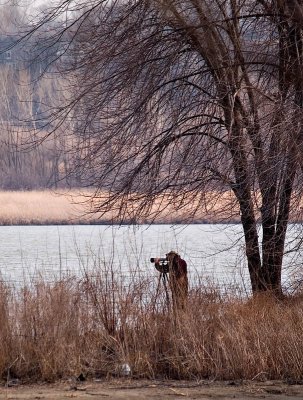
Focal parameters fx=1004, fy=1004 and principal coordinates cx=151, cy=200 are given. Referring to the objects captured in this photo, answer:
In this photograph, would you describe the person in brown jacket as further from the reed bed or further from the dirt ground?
the dirt ground

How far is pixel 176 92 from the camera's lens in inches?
505

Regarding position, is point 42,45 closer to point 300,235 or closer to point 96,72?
point 96,72

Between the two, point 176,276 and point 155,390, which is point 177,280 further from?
point 155,390

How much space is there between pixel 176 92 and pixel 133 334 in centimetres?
366

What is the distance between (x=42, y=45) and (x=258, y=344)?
507 cm

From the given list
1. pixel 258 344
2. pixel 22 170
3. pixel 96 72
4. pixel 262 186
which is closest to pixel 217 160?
pixel 262 186

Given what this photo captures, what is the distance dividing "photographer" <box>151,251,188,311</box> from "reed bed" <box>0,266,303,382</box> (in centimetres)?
11

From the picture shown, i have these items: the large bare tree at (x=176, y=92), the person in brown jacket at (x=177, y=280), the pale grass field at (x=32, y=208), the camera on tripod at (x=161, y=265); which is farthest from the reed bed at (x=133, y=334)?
the pale grass field at (x=32, y=208)

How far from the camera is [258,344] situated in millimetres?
10055

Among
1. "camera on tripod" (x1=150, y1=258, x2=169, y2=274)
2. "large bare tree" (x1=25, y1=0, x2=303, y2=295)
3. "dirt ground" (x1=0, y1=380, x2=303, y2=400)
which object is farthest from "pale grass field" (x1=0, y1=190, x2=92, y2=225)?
"dirt ground" (x1=0, y1=380, x2=303, y2=400)

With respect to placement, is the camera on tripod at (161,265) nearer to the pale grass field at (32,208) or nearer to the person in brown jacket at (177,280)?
the person in brown jacket at (177,280)

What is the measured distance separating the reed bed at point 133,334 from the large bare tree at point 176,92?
174 cm

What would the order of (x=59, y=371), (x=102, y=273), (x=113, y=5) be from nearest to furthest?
1. (x=59, y=371)
2. (x=102, y=273)
3. (x=113, y=5)

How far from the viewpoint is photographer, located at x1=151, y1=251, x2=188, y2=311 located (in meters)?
10.8
